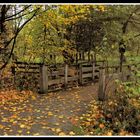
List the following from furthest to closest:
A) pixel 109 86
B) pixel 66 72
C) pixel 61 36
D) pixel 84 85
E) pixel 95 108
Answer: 1. pixel 61 36
2. pixel 84 85
3. pixel 66 72
4. pixel 109 86
5. pixel 95 108

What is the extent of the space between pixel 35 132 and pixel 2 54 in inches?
261

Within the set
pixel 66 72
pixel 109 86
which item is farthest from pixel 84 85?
pixel 109 86

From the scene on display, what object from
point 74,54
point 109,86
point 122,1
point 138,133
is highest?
point 122,1

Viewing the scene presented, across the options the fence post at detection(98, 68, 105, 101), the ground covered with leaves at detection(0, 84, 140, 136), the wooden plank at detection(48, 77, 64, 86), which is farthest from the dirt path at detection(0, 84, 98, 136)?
the wooden plank at detection(48, 77, 64, 86)

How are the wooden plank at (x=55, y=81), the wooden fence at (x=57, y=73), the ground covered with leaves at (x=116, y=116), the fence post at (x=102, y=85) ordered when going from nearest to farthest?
the ground covered with leaves at (x=116, y=116) → the fence post at (x=102, y=85) → the wooden fence at (x=57, y=73) → the wooden plank at (x=55, y=81)

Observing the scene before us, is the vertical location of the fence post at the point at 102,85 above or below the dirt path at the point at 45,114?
above

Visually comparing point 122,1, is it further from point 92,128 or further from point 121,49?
→ point 121,49

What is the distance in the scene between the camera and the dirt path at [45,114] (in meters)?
7.54

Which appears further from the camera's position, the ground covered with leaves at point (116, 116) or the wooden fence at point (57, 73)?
the wooden fence at point (57, 73)

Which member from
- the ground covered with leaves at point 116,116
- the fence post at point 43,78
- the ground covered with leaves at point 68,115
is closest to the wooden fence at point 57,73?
the fence post at point 43,78

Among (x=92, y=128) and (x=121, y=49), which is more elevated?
(x=121, y=49)

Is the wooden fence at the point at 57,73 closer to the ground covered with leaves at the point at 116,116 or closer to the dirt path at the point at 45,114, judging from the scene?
the dirt path at the point at 45,114

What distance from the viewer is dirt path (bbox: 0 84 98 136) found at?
24.7 ft

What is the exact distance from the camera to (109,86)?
37.4 ft
